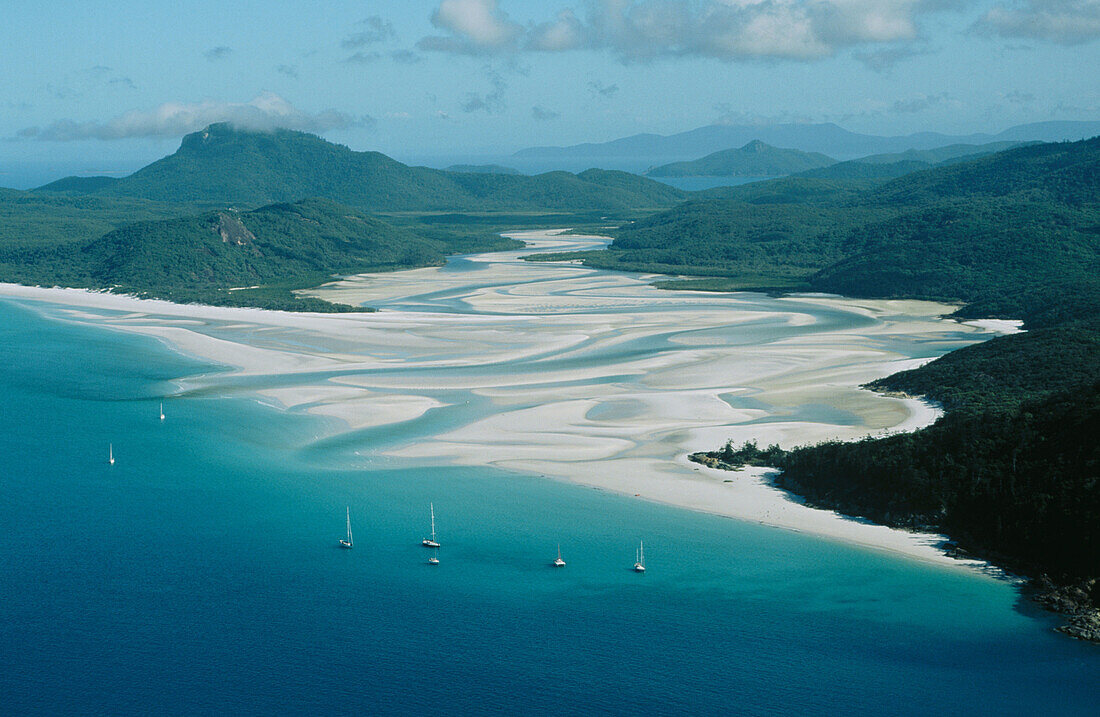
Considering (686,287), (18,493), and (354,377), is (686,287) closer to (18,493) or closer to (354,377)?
(354,377)

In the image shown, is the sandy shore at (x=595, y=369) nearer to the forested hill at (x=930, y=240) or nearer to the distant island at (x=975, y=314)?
the distant island at (x=975, y=314)

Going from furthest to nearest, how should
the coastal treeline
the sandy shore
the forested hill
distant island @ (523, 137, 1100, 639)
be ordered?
1. the forested hill
2. the sandy shore
3. the coastal treeline
4. distant island @ (523, 137, 1100, 639)

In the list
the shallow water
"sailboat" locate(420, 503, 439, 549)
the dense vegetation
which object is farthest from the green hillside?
"sailboat" locate(420, 503, 439, 549)

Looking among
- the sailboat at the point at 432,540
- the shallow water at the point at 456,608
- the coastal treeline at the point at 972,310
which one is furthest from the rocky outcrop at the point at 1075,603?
the sailboat at the point at 432,540

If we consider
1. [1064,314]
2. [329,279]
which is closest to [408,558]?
[1064,314]

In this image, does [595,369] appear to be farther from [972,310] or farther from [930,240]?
[930,240]

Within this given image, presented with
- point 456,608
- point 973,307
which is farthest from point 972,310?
point 456,608

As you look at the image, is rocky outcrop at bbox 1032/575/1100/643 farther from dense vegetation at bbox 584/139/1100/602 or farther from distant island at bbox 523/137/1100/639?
dense vegetation at bbox 584/139/1100/602

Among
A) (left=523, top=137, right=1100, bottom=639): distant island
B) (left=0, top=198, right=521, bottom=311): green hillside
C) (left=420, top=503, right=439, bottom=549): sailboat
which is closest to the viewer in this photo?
(left=523, top=137, right=1100, bottom=639): distant island
